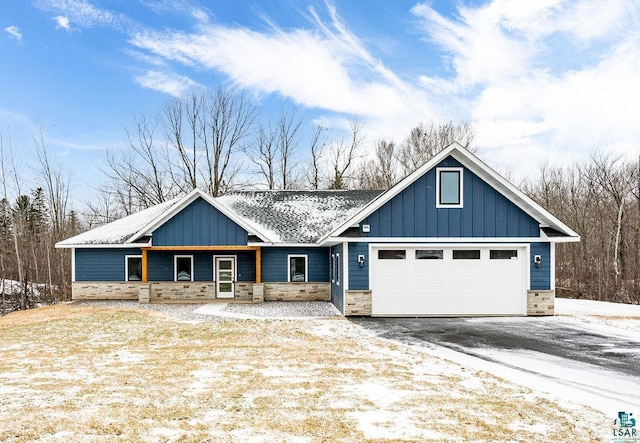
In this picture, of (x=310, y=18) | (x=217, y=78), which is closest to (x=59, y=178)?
(x=217, y=78)

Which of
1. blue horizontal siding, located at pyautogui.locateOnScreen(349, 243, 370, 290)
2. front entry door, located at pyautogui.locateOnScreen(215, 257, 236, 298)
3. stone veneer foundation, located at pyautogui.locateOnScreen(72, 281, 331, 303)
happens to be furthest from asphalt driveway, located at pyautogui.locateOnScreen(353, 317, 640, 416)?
front entry door, located at pyautogui.locateOnScreen(215, 257, 236, 298)

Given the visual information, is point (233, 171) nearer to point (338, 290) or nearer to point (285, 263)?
point (285, 263)

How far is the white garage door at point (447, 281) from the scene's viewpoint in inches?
603

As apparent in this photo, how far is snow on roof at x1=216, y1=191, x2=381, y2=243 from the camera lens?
67.6 feet

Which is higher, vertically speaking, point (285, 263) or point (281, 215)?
point (281, 215)

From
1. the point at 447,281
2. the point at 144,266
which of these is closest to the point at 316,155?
the point at 144,266

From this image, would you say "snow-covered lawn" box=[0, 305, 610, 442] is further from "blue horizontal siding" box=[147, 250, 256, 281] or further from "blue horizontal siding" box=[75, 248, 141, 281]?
"blue horizontal siding" box=[75, 248, 141, 281]

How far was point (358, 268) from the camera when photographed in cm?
1525

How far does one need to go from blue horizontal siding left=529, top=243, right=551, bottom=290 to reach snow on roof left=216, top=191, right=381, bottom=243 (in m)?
7.64

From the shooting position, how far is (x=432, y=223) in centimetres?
1534

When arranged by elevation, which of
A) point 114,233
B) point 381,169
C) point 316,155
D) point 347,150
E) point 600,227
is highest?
point 347,150

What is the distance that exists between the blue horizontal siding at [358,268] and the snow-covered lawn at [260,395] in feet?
12.1

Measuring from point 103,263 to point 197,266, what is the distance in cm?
426

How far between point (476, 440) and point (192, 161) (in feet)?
112
